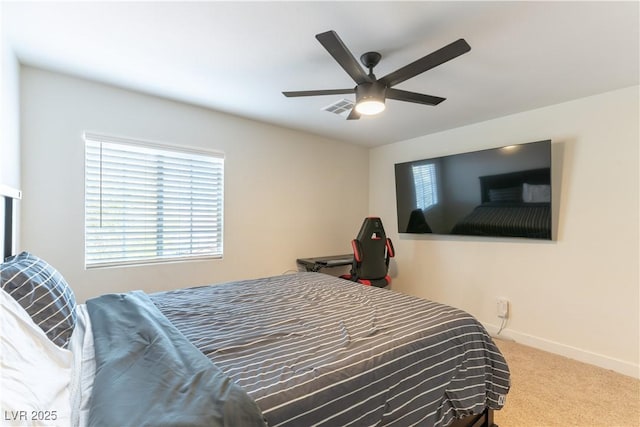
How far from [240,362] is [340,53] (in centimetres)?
153

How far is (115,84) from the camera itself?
2.45m

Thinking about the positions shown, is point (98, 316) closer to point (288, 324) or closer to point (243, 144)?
point (288, 324)

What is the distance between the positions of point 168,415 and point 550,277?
336 centimetres

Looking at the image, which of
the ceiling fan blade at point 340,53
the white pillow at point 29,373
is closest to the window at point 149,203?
the white pillow at point 29,373

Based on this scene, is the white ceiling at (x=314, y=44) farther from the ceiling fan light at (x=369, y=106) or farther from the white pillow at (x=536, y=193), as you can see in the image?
the white pillow at (x=536, y=193)

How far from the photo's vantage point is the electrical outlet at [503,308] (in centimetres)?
310

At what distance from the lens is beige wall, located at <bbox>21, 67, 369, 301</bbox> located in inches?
88.2

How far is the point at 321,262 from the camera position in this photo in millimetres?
3504

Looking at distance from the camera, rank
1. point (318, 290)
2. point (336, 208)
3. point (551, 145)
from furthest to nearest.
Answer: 1. point (336, 208)
2. point (551, 145)
3. point (318, 290)

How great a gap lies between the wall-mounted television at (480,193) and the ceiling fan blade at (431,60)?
186cm

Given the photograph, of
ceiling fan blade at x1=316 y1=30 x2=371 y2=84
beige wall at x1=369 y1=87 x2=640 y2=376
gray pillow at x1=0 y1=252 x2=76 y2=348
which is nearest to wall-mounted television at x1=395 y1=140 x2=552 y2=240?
beige wall at x1=369 y1=87 x2=640 y2=376

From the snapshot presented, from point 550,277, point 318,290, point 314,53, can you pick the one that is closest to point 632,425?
point 550,277

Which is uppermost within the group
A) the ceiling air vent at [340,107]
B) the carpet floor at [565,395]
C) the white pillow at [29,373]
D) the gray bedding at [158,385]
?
the ceiling air vent at [340,107]

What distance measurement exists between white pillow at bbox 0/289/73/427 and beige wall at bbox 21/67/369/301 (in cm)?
158
